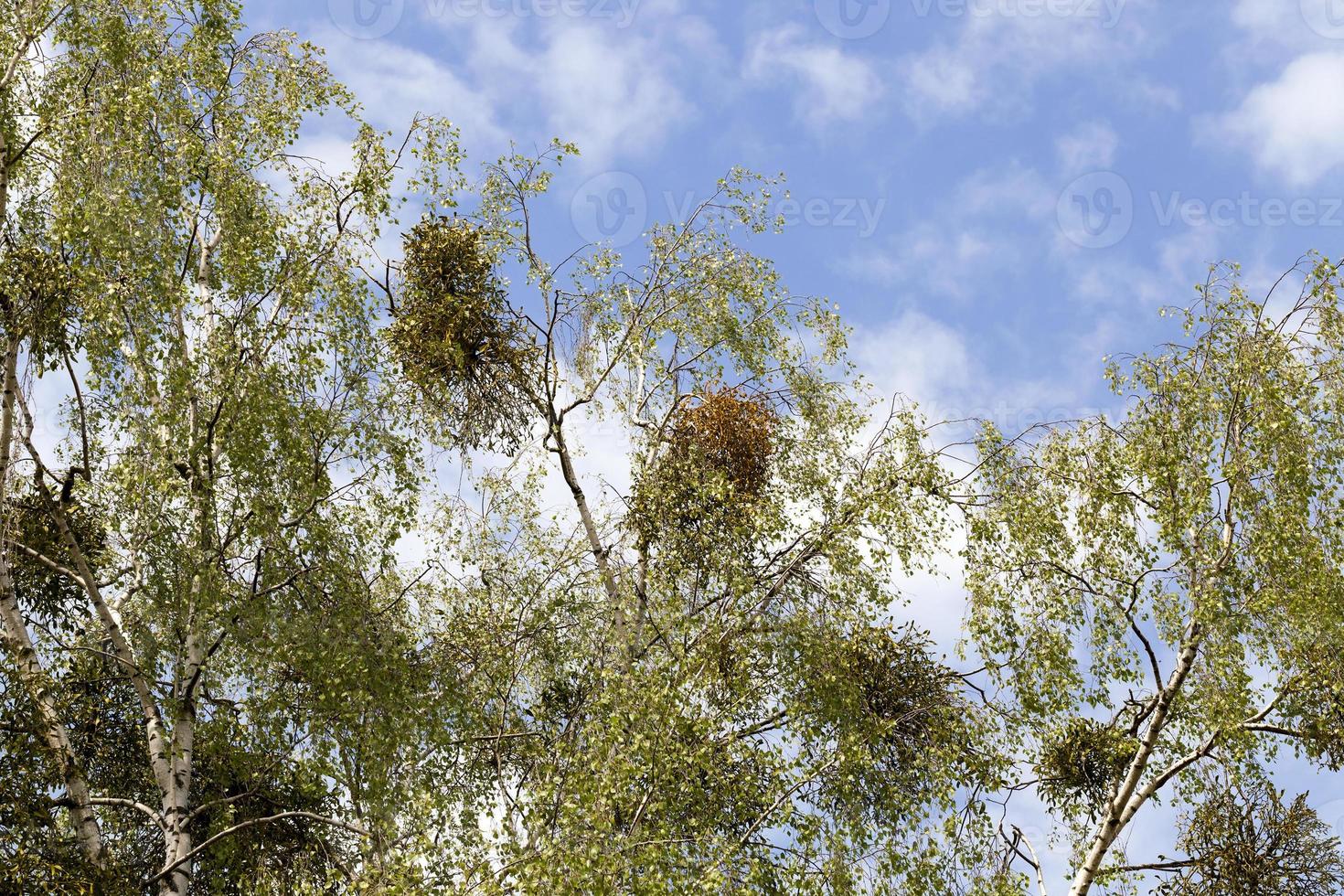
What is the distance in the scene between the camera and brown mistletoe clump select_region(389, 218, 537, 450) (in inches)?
587

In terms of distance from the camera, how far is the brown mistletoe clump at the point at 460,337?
14914mm

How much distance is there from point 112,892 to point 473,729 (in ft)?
14.6

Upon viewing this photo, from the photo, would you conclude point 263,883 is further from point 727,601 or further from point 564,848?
point 727,601

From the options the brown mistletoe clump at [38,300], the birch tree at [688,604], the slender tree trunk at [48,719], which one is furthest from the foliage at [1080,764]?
the brown mistletoe clump at [38,300]

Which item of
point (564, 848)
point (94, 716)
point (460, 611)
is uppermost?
point (460, 611)

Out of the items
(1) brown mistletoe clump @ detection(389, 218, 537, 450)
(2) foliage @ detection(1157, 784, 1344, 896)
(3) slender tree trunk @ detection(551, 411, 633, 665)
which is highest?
(1) brown mistletoe clump @ detection(389, 218, 537, 450)

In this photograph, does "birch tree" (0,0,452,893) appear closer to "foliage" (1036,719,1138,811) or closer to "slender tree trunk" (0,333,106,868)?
"slender tree trunk" (0,333,106,868)

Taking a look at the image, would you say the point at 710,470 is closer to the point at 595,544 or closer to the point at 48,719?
the point at 595,544

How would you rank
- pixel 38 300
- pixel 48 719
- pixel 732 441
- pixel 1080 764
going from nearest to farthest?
pixel 48 719, pixel 38 300, pixel 1080 764, pixel 732 441

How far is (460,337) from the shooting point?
15.1m

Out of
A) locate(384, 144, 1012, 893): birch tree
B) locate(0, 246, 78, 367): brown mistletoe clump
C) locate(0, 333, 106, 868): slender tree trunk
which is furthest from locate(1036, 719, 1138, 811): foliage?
locate(0, 246, 78, 367): brown mistletoe clump

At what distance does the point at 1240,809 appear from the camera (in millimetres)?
13250

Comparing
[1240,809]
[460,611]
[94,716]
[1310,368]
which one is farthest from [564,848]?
[1310,368]

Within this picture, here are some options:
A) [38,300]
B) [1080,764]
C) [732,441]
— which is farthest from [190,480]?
[1080,764]
